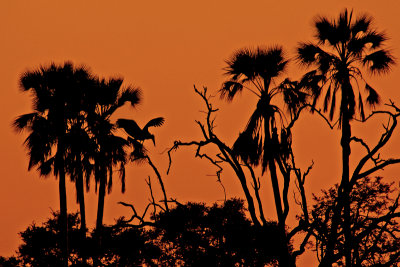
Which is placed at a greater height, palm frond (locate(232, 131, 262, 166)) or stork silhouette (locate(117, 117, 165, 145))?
stork silhouette (locate(117, 117, 165, 145))

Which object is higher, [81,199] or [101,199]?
[81,199]

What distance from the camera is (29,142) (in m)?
39.1

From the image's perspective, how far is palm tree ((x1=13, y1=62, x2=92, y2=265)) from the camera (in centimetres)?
3928

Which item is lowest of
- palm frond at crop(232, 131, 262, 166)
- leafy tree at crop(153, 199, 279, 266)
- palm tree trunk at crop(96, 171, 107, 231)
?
leafy tree at crop(153, 199, 279, 266)

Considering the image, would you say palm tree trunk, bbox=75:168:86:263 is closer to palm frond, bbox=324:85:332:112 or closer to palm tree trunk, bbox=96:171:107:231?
palm tree trunk, bbox=96:171:107:231

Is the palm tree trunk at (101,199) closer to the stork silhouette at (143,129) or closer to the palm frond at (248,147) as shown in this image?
the stork silhouette at (143,129)

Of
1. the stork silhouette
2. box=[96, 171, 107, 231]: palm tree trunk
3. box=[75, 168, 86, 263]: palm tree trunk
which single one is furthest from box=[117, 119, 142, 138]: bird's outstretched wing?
box=[75, 168, 86, 263]: palm tree trunk

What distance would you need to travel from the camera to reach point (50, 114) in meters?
40.0

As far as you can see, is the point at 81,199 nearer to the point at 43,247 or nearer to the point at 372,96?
the point at 43,247

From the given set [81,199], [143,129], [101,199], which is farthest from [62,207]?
[143,129]

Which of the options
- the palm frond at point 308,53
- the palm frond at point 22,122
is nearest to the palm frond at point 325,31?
the palm frond at point 308,53

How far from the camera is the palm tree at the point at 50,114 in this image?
39.3 meters

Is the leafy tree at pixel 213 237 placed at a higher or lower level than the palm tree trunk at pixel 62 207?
lower

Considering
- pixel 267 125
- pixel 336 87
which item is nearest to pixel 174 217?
pixel 267 125
